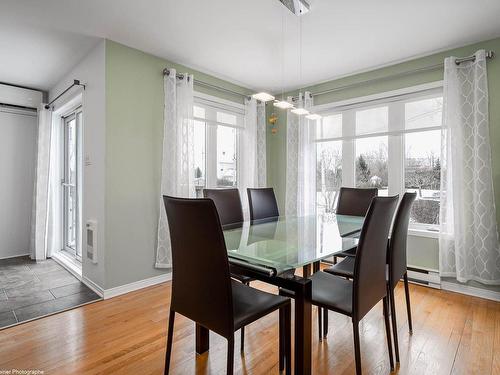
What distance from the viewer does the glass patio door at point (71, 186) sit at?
150 inches

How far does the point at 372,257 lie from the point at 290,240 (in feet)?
1.72

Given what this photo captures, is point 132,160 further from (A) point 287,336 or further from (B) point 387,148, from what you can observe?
(B) point 387,148

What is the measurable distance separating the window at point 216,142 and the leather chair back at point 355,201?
63.1 inches

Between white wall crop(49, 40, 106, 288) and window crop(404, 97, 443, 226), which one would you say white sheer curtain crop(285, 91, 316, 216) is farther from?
white wall crop(49, 40, 106, 288)

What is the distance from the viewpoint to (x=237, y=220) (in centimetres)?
268

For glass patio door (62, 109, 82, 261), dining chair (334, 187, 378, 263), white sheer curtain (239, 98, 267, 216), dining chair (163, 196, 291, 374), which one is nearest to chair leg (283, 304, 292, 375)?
dining chair (163, 196, 291, 374)

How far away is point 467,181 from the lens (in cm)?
278

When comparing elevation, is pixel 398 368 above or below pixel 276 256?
below

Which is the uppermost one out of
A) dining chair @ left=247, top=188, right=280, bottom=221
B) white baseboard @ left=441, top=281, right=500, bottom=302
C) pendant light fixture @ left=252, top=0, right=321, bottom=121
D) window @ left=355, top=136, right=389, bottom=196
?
pendant light fixture @ left=252, top=0, right=321, bottom=121

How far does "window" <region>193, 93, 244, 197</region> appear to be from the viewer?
365cm

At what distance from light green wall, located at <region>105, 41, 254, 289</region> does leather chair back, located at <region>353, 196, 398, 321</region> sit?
7.51 ft

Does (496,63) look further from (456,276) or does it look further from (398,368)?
(398,368)

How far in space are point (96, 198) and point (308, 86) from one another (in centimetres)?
312

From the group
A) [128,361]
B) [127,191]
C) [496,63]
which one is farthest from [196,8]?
[496,63]
